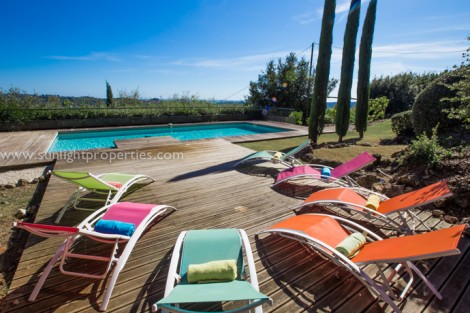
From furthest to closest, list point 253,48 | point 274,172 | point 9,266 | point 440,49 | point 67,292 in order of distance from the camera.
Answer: point 253,48 → point 440,49 → point 274,172 → point 9,266 → point 67,292

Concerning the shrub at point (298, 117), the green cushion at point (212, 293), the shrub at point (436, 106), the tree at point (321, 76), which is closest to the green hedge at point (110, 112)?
the shrub at point (298, 117)

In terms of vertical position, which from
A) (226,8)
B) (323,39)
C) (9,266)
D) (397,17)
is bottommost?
(9,266)

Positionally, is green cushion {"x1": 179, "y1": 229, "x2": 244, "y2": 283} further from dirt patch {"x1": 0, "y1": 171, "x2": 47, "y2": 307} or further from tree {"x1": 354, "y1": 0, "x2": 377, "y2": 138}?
tree {"x1": 354, "y1": 0, "x2": 377, "y2": 138}

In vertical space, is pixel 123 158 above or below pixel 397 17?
below

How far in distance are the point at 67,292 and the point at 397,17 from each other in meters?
13.3

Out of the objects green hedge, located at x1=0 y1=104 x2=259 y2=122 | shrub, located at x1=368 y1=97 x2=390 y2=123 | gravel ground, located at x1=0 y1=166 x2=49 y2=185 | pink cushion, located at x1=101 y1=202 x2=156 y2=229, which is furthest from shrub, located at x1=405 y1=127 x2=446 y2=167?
green hedge, located at x1=0 y1=104 x2=259 y2=122

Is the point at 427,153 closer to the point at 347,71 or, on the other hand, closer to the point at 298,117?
the point at 347,71

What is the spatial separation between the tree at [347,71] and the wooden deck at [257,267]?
6714 mm

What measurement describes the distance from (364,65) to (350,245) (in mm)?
10664

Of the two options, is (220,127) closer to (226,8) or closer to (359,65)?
(226,8)

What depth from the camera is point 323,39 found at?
933cm

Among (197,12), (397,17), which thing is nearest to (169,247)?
(397,17)

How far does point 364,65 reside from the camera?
1024 cm

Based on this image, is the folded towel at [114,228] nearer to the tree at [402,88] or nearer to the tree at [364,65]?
the tree at [364,65]
